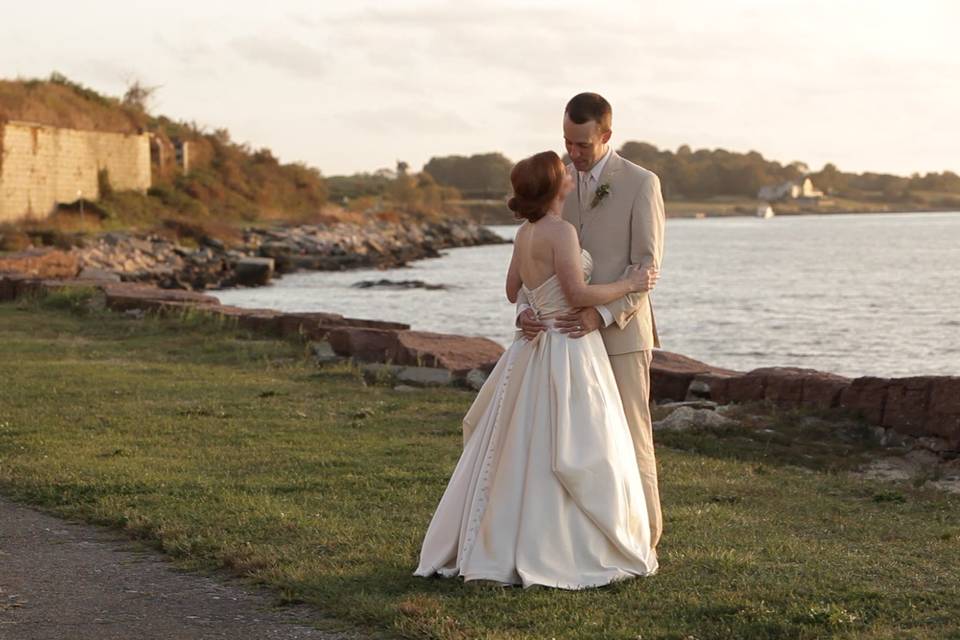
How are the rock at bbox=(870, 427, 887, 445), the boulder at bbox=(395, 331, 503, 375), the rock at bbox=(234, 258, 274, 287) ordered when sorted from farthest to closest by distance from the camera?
the rock at bbox=(234, 258, 274, 287) → the boulder at bbox=(395, 331, 503, 375) → the rock at bbox=(870, 427, 887, 445)

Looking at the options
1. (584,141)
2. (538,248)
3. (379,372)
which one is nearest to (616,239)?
(538,248)

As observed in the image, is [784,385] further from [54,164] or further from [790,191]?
[790,191]

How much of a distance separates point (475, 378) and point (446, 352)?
1457mm

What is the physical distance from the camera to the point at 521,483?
232 inches

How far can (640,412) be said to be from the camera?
6.30 m

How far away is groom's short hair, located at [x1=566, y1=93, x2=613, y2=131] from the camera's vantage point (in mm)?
5938

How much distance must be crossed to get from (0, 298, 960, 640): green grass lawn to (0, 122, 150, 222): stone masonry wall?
109ft

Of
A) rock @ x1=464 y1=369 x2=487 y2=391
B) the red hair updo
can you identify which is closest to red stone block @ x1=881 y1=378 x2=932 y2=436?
rock @ x1=464 y1=369 x2=487 y2=391

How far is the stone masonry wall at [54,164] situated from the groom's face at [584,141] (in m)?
42.5

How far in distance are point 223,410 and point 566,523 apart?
679cm

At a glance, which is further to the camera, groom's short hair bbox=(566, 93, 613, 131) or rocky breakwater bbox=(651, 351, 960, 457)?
rocky breakwater bbox=(651, 351, 960, 457)

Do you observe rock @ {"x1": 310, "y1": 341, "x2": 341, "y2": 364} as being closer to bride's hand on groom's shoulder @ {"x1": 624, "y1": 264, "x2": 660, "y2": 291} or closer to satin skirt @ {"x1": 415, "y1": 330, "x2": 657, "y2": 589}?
satin skirt @ {"x1": 415, "y1": 330, "x2": 657, "y2": 589}

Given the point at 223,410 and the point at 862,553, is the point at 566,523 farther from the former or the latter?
the point at 223,410

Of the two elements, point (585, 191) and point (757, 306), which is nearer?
point (585, 191)
